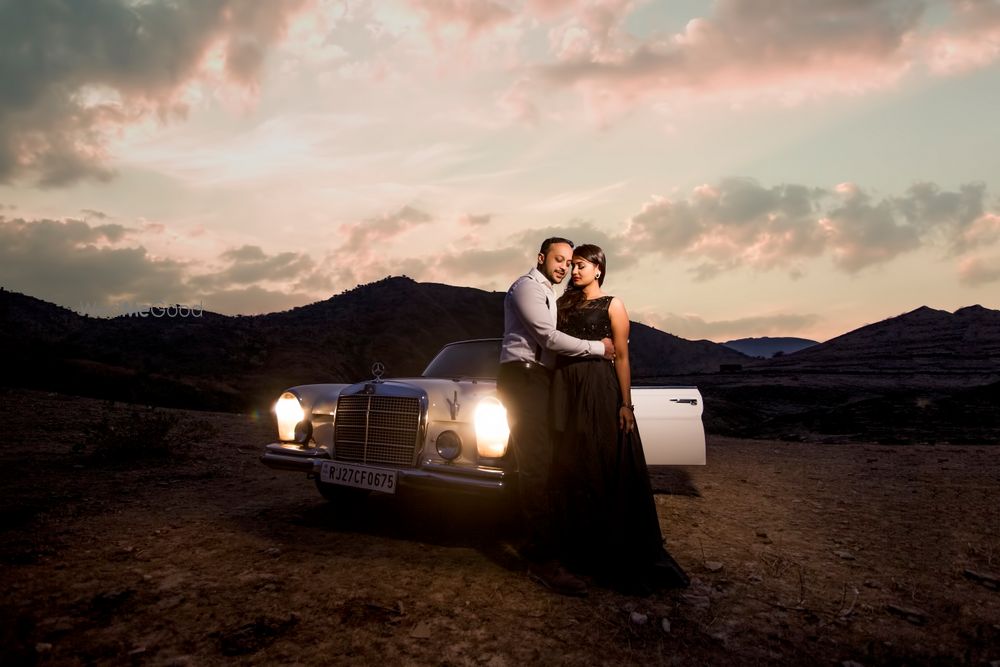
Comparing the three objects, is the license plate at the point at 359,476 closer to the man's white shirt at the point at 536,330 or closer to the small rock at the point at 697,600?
the man's white shirt at the point at 536,330

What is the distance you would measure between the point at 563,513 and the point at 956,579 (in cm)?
245

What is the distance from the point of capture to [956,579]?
11.6 ft

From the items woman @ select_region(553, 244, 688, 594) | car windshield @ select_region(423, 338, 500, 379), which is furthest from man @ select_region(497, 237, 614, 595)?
car windshield @ select_region(423, 338, 500, 379)

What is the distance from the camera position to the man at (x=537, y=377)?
11.0 feet

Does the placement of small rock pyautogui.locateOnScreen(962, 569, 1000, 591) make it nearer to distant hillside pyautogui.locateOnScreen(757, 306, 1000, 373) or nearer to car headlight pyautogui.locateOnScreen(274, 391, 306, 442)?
car headlight pyautogui.locateOnScreen(274, 391, 306, 442)

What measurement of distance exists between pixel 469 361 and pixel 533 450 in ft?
6.42

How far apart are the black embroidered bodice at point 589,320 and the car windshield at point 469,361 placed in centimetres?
148

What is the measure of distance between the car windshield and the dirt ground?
118 cm

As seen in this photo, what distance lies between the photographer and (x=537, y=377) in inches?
137

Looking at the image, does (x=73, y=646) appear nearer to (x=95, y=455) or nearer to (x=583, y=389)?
(x=583, y=389)

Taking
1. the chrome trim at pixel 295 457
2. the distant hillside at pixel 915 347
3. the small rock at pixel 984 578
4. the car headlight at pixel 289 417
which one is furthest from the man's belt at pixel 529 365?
the distant hillside at pixel 915 347

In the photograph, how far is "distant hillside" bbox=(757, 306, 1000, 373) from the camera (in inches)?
1389

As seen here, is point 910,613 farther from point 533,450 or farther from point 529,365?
point 529,365

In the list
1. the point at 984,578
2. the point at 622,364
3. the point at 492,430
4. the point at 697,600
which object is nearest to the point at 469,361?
the point at 492,430
